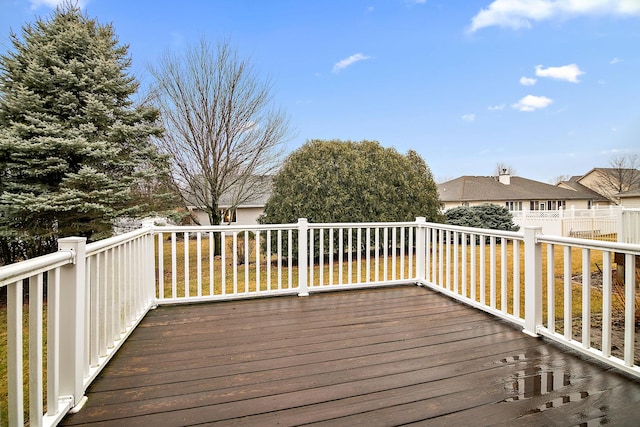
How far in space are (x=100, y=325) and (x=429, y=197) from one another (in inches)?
304

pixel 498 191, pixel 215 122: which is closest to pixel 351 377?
pixel 215 122

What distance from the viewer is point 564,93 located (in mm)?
10992

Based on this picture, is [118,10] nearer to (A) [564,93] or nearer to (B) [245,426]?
(B) [245,426]

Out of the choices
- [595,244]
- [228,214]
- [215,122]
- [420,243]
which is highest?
[215,122]

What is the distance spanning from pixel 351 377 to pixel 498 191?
73.8 ft

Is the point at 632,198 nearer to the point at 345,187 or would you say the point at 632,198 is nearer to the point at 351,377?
the point at 345,187

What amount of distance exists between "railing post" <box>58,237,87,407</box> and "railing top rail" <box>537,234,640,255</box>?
2.90 m

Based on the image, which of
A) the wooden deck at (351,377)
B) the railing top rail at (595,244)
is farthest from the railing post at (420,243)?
the railing top rail at (595,244)

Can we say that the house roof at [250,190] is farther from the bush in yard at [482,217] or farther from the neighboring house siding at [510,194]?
the neighboring house siding at [510,194]

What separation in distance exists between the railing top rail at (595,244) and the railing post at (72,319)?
290 cm

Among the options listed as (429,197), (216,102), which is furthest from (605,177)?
(216,102)

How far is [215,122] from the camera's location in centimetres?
867

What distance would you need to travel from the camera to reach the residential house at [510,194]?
21.2 m

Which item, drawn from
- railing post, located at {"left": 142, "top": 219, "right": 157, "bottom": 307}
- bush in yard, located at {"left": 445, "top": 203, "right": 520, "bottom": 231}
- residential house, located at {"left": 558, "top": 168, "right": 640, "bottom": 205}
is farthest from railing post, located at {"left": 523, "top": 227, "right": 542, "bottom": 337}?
residential house, located at {"left": 558, "top": 168, "right": 640, "bottom": 205}
